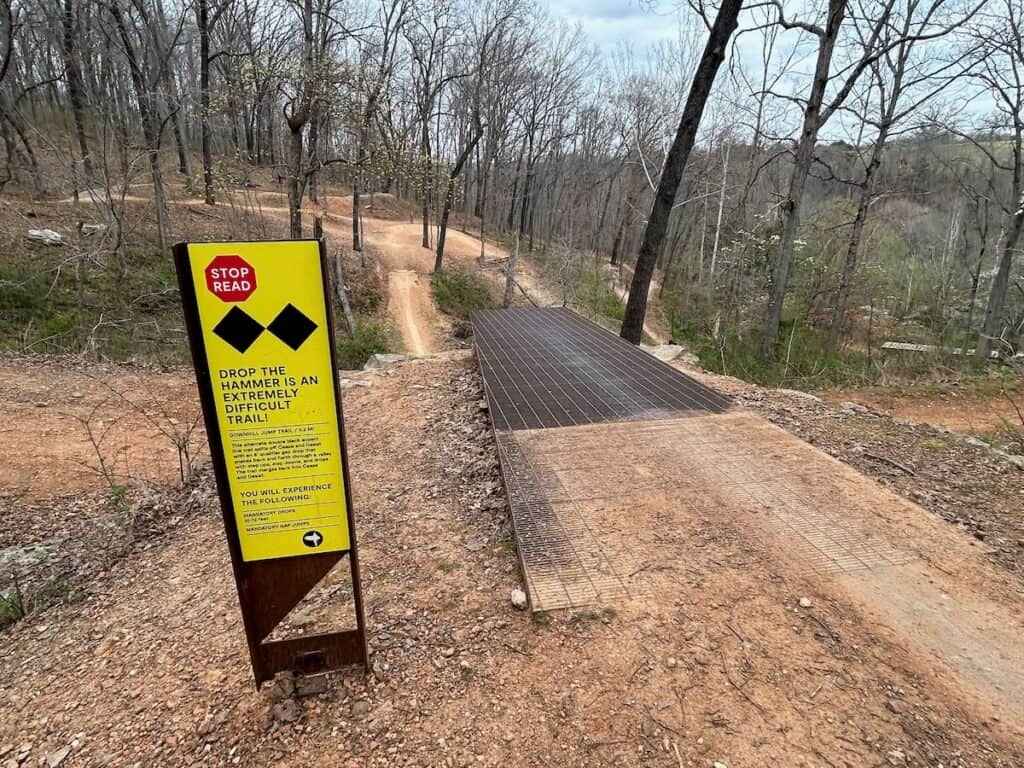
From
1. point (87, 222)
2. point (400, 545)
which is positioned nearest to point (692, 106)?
point (400, 545)

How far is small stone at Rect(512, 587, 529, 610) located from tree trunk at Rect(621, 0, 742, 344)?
7175 millimetres

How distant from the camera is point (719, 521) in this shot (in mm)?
3230

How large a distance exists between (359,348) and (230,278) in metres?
9.95

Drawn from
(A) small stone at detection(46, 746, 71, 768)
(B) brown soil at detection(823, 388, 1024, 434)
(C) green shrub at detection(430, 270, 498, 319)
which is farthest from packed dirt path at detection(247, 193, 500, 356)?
(A) small stone at detection(46, 746, 71, 768)

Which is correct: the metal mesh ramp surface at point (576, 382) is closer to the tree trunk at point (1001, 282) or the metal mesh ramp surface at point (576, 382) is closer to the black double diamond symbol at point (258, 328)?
the black double diamond symbol at point (258, 328)

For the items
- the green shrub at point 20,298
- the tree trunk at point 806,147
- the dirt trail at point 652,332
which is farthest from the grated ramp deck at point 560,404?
the dirt trail at point 652,332

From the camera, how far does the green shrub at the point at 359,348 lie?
10.9 m

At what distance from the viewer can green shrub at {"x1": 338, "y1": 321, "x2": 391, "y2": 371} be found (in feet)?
35.8

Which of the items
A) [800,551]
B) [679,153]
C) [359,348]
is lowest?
[359,348]

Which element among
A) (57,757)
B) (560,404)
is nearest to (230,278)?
(57,757)

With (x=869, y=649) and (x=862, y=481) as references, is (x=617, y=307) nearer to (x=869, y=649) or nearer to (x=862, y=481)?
(x=862, y=481)

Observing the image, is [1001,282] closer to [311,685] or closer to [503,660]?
[503,660]

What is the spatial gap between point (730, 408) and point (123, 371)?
29.1 ft

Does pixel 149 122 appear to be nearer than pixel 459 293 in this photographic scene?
Yes
